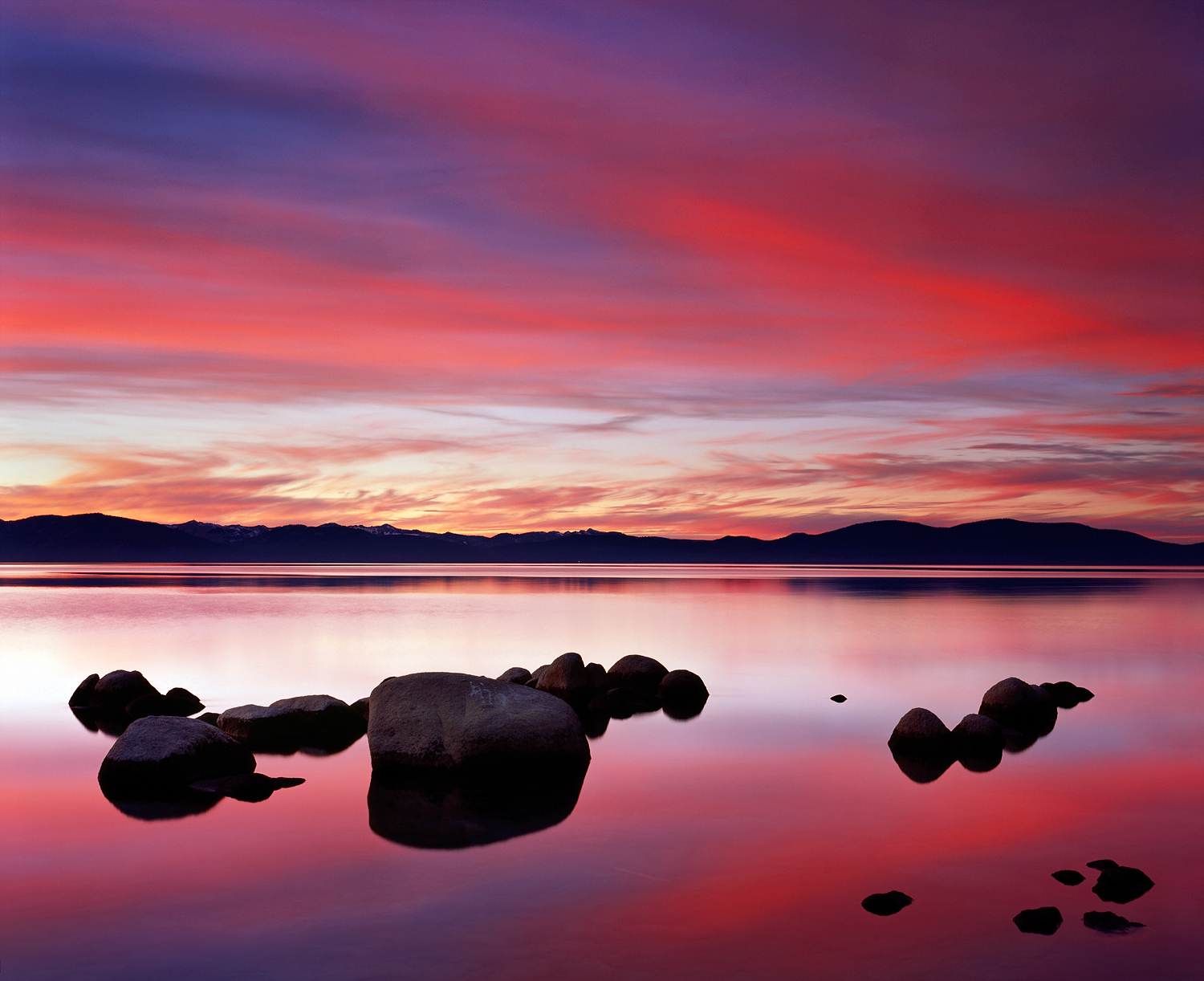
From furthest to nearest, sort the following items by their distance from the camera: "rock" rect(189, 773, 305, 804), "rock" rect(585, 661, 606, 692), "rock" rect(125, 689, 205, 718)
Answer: "rock" rect(585, 661, 606, 692) < "rock" rect(125, 689, 205, 718) < "rock" rect(189, 773, 305, 804)

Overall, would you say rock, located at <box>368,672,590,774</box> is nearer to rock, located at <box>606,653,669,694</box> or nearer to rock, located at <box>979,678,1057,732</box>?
rock, located at <box>606,653,669,694</box>

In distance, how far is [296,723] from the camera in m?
17.7

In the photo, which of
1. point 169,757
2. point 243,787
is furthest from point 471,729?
point 169,757

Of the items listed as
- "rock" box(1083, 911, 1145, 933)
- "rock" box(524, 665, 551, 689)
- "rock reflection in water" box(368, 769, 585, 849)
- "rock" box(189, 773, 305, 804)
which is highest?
"rock" box(524, 665, 551, 689)

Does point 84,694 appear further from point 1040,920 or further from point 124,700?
point 1040,920

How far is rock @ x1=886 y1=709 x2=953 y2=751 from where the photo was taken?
52.4ft

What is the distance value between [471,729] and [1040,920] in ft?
25.7

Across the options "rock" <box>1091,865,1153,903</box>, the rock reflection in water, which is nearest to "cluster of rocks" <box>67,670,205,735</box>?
the rock reflection in water

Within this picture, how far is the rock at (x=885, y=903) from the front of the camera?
8.78m

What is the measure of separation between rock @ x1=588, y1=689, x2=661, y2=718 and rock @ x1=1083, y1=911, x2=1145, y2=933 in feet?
40.4

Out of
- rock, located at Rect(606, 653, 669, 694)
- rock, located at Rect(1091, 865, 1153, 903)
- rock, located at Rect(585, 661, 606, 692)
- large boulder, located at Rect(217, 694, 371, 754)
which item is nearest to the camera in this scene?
rock, located at Rect(1091, 865, 1153, 903)

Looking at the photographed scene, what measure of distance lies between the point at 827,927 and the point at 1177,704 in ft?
54.0

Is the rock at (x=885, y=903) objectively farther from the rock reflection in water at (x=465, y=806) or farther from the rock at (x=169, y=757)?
the rock at (x=169, y=757)

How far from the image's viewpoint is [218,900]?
913 centimetres
